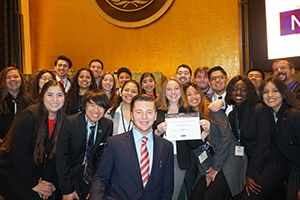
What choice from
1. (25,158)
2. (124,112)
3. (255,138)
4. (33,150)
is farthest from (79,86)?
(255,138)

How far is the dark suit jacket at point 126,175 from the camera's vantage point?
230cm

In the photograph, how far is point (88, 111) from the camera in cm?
313

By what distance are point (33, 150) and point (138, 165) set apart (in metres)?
1.48

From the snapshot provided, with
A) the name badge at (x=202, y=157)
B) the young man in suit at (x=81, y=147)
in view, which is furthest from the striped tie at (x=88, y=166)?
the name badge at (x=202, y=157)

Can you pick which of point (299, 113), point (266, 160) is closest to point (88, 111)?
point (266, 160)

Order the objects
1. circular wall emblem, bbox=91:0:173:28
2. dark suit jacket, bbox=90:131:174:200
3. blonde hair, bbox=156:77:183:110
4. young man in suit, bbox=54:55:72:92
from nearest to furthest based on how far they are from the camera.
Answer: dark suit jacket, bbox=90:131:174:200 < blonde hair, bbox=156:77:183:110 < young man in suit, bbox=54:55:72:92 < circular wall emblem, bbox=91:0:173:28

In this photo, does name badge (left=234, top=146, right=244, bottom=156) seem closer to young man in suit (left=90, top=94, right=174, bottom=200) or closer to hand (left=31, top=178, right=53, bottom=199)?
young man in suit (left=90, top=94, right=174, bottom=200)

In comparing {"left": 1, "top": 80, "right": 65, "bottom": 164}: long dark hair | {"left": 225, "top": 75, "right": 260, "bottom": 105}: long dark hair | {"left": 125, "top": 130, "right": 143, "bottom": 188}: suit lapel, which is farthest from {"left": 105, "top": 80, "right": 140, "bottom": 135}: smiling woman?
{"left": 225, "top": 75, "right": 260, "bottom": 105}: long dark hair

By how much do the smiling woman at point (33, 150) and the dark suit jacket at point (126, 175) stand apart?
40.0 inches

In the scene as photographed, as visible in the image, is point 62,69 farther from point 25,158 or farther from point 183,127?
point 183,127

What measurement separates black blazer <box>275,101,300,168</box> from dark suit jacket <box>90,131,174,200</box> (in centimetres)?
172

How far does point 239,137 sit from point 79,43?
24.6 ft

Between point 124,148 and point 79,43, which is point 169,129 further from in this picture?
point 79,43

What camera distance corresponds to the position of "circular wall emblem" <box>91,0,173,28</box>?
870cm
